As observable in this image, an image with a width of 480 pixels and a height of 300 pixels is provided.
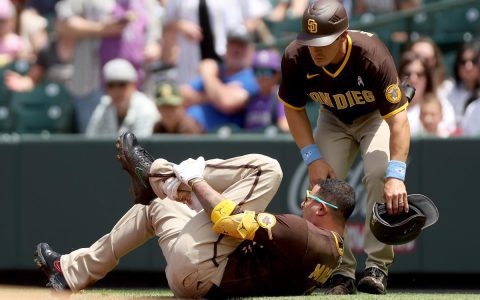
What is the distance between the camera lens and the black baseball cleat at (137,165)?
619cm

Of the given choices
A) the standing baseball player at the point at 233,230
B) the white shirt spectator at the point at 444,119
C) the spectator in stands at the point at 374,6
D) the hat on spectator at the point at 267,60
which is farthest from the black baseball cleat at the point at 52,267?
the spectator in stands at the point at 374,6

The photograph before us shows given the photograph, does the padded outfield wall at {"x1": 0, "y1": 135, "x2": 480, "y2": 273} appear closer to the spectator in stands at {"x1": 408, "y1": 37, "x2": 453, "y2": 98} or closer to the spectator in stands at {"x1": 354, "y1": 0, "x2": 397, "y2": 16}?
the spectator in stands at {"x1": 408, "y1": 37, "x2": 453, "y2": 98}

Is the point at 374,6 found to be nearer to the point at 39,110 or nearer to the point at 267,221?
the point at 39,110

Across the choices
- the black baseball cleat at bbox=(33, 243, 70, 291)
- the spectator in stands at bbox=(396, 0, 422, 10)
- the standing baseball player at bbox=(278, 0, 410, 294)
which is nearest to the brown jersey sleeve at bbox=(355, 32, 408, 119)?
the standing baseball player at bbox=(278, 0, 410, 294)

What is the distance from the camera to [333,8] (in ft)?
20.5

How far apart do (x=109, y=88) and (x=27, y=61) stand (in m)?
2.11

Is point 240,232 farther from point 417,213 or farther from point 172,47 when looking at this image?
point 172,47

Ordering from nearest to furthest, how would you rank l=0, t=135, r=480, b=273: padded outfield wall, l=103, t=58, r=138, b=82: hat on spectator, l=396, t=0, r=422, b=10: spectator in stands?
l=0, t=135, r=480, b=273: padded outfield wall < l=103, t=58, r=138, b=82: hat on spectator < l=396, t=0, r=422, b=10: spectator in stands

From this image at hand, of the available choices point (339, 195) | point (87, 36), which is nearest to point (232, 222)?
point (339, 195)

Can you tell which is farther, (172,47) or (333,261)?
(172,47)

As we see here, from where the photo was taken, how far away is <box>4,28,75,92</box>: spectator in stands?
11117 mm

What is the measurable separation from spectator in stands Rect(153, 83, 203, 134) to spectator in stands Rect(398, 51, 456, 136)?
189 centimetres

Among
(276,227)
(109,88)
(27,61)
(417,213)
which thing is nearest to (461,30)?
(109,88)

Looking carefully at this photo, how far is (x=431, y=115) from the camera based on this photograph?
31.3ft
